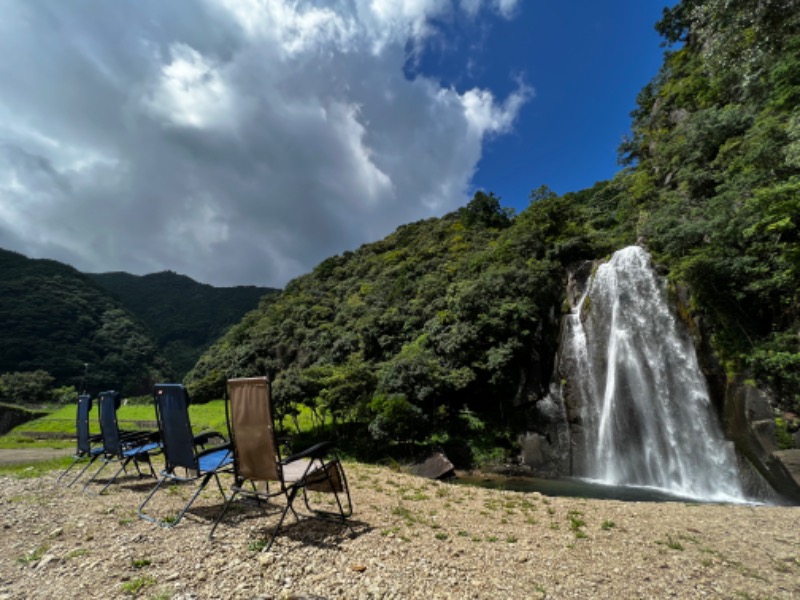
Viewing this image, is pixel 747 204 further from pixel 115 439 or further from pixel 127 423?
pixel 127 423

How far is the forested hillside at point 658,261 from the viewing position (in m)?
12.0

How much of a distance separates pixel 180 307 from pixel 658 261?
11327 centimetres

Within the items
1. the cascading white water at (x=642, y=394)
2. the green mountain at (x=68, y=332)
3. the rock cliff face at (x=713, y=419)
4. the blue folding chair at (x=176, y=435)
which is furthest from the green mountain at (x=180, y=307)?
the blue folding chair at (x=176, y=435)

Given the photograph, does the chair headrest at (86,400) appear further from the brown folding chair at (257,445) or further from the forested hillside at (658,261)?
the forested hillside at (658,261)

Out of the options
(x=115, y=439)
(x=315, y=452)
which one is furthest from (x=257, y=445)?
(x=115, y=439)

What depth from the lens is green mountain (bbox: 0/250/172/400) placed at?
196 ft

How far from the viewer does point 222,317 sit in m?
98.2

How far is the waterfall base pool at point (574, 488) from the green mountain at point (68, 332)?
6603 cm

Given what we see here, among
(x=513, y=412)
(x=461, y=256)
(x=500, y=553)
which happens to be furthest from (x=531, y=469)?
(x=461, y=256)

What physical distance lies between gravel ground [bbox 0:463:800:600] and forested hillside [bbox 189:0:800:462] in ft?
33.4

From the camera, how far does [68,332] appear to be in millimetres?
65625

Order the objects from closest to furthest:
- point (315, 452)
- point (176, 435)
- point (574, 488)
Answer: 1. point (315, 452)
2. point (176, 435)
3. point (574, 488)

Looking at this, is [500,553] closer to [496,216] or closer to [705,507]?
[705,507]

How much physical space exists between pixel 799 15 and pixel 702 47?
63.1 ft
